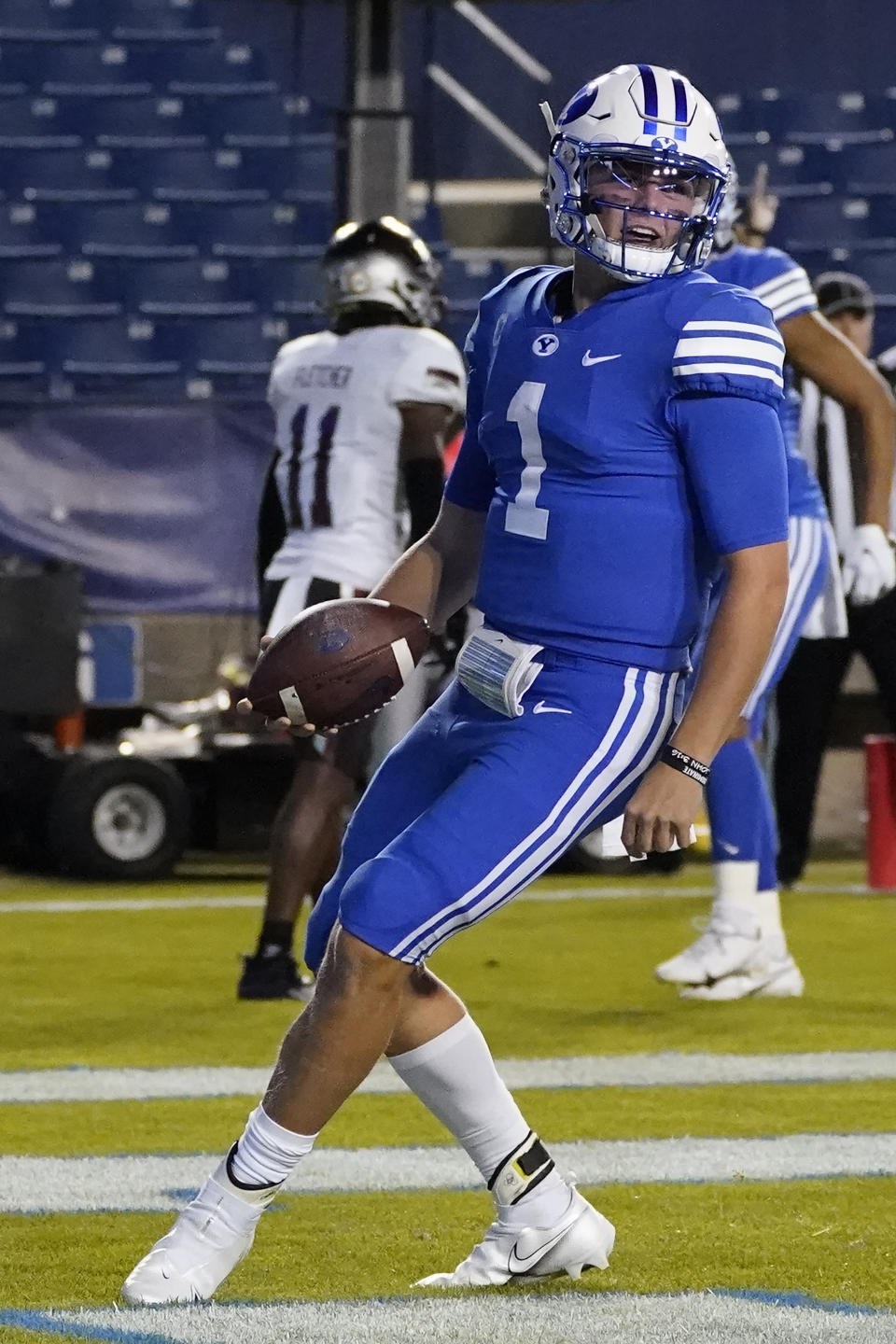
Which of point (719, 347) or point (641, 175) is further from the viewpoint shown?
point (641, 175)

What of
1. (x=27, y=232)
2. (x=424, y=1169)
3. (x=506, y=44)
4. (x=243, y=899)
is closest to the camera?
(x=424, y=1169)

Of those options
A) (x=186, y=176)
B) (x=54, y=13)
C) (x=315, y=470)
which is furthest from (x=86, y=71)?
(x=315, y=470)

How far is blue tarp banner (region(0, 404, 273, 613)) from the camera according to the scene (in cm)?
977

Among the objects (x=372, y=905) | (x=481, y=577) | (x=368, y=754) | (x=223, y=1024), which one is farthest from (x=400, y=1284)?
(x=368, y=754)

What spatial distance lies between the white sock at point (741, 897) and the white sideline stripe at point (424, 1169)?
57.8 inches

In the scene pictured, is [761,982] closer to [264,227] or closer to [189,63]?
[264,227]

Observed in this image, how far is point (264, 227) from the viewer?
12.1 metres

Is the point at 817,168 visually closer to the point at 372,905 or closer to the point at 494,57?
the point at 494,57

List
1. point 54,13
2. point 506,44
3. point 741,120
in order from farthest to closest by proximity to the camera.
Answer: point 506,44 → point 741,120 → point 54,13

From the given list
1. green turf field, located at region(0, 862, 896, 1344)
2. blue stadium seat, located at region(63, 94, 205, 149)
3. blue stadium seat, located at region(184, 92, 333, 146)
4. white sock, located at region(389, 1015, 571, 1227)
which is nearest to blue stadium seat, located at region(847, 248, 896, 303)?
blue stadium seat, located at region(184, 92, 333, 146)

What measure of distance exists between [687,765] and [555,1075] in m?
1.79

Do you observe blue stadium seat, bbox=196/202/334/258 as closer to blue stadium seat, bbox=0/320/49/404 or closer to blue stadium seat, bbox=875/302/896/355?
blue stadium seat, bbox=0/320/49/404

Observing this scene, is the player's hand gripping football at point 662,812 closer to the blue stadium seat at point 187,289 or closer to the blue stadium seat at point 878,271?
the blue stadium seat at point 187,289

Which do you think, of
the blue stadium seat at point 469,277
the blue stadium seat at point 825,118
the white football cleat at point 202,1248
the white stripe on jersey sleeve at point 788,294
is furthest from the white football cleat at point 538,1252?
the blue stadium seat at point 825,118
